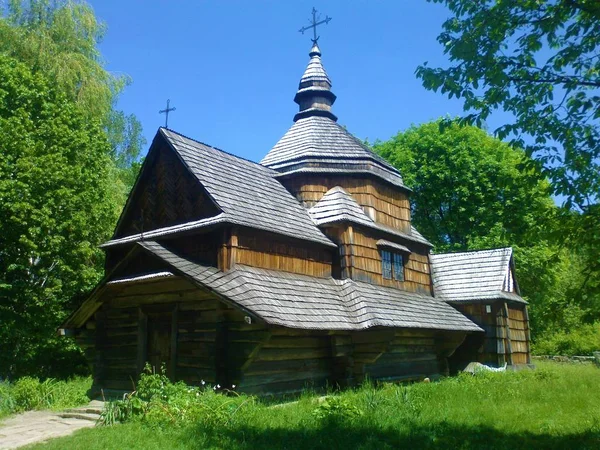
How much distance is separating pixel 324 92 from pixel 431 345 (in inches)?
417

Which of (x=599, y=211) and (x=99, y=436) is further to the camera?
(x=99, y=436)

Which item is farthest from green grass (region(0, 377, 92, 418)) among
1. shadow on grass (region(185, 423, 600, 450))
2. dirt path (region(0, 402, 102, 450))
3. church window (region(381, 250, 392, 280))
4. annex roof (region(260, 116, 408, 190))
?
church window (region(381, 250, 392, 280))

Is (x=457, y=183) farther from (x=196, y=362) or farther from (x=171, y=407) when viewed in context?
(x=171, y=407)

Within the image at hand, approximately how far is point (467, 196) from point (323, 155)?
57.4 ft

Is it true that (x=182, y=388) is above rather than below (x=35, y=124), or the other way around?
below

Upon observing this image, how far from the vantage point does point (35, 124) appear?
2091 cm

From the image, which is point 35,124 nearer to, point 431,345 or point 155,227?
point 155,227

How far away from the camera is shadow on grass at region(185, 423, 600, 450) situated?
791cm

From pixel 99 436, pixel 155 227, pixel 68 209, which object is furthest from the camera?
pixel 68 209

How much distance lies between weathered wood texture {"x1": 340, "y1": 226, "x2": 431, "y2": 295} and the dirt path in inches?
296

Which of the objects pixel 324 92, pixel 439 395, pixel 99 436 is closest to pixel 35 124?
pixel 324 92

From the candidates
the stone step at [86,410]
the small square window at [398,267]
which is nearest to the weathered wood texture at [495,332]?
the small square window at [398,267]

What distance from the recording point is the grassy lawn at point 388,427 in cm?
807

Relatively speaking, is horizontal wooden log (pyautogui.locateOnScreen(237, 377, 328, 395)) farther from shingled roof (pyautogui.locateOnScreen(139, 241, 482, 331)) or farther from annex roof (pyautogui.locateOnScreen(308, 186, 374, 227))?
annex roof (pyautogui.locateOnScreen(308, 186, 374, 227))
